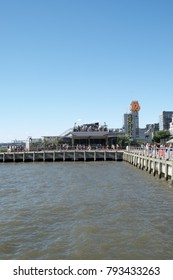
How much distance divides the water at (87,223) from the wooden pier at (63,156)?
1291 inches

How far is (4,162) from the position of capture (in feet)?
192

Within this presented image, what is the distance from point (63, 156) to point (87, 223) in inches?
1716

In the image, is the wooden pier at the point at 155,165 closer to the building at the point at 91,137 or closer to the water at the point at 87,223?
the water at the point at 87,223

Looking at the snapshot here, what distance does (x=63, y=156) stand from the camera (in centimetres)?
5759

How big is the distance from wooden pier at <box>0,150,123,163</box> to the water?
32790mm

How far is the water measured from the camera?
10938 mm

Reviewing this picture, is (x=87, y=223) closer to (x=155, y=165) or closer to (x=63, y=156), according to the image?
(x=155, y=165)

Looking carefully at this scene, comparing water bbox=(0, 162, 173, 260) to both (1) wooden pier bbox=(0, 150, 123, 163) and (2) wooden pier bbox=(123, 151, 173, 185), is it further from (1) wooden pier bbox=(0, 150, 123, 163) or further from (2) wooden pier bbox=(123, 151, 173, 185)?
(1) wooden pier bbox=(0, 150, 123, 163)

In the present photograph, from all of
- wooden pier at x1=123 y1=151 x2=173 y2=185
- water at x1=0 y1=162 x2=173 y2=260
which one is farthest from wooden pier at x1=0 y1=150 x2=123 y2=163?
water at x1=0 y1=162 x2=173 y2=260

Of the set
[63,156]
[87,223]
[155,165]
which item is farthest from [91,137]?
[87,223]

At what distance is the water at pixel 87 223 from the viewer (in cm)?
1094

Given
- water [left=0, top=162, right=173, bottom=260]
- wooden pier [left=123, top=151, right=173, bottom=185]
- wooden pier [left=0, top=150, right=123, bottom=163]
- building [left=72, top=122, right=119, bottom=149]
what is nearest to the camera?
water [left=0, top=162, right=173, bottom=260]
